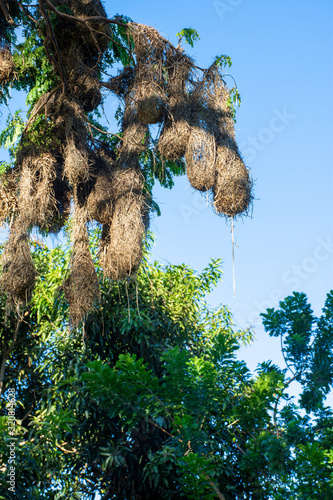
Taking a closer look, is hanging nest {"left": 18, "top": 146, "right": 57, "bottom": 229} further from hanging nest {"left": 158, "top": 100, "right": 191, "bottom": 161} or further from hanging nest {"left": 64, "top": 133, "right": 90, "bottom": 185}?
hanging nest {"left": 158, "top": 100, "right": 191, "bottom": 161}

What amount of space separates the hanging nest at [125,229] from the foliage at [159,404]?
195 mm

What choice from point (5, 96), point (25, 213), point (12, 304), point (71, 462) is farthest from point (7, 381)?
point (5, 96)

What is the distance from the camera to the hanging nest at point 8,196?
14.0ft

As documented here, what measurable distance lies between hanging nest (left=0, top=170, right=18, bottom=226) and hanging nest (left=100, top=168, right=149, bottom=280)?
77 centimetres

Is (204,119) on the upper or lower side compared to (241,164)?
upper

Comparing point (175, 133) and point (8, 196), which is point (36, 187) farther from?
point (175, 133)

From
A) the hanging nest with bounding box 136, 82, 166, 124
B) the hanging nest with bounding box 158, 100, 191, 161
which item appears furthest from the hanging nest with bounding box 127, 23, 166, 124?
the hanging nest with bounding box 158, 100, 191, 161

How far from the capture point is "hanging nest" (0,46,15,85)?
4.35 metres

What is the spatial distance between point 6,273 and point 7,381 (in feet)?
6.73

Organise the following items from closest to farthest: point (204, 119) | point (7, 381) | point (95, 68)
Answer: point (204, 119)
point (95, 68)
point (7, 381)

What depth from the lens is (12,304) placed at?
3916mm

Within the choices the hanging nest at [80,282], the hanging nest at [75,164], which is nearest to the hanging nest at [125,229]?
the hanging nest at [80,282]

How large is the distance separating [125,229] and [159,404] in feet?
3.98

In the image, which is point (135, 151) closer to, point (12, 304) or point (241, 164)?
point (241, 164)
